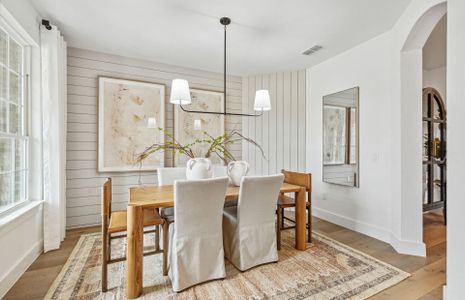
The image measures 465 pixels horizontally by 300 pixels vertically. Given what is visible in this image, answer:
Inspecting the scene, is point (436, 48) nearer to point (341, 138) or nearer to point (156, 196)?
point (341, 138)

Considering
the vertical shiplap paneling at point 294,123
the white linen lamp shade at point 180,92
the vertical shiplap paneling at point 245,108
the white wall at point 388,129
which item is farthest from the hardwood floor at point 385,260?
the white linen lamp shade at point 180,92

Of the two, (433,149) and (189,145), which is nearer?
(433,149)

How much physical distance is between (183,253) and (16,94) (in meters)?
2.28

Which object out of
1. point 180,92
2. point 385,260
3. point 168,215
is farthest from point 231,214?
point 385,260

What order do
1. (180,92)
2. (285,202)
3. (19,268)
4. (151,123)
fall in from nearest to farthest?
(19,268)
(180,92)
(285,202)
(151,123)

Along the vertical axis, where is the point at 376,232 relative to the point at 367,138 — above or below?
below

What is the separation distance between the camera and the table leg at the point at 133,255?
71.7 inches

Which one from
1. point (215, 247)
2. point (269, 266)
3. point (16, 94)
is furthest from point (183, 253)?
point (16, 94)

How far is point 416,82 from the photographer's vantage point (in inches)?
101

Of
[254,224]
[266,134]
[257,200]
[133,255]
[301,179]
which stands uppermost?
[266,134]

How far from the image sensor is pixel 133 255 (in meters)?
1.83

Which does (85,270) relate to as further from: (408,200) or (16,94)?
(408,200)

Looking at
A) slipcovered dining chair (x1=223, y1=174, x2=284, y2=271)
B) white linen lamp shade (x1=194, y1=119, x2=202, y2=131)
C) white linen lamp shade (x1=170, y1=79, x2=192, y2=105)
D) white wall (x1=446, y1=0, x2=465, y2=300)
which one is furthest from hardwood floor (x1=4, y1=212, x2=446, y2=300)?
white linen lamp shade (x1=194, y1=119, x2=202, y2=131)

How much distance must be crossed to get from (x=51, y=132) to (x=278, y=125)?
331cm
